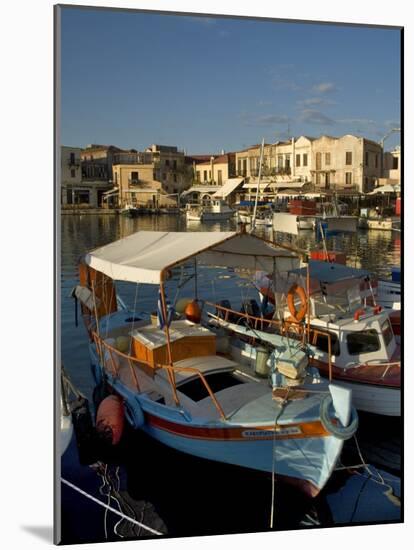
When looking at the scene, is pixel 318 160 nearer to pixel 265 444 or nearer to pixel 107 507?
pixel 265 444

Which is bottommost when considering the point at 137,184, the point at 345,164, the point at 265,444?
the point at 265,444

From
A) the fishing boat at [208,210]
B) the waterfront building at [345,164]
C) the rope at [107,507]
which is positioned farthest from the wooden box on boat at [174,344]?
the fishing boat at [208,210]

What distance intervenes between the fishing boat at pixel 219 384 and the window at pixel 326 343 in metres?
0.61

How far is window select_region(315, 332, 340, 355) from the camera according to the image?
5.99 m

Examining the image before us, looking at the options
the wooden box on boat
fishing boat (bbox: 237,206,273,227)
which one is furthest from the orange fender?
fishing boat (bbox: 237,206,273,227)

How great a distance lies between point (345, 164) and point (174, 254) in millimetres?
7694

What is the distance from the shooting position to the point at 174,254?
15.4 feet

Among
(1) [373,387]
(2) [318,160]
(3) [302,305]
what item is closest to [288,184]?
(2) [318,160]

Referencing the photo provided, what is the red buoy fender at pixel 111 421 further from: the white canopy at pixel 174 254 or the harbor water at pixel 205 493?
the white canopy at pixel 174 254

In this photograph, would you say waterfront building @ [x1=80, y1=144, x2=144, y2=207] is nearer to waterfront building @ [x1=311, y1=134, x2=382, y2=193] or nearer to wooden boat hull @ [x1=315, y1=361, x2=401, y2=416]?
waterfront building @ [x1=311, y1=134, x2=382, y2=193]

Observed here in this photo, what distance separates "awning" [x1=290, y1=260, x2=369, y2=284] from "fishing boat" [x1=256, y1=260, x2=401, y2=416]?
0.01m

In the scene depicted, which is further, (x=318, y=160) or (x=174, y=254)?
(x=318, y=160)

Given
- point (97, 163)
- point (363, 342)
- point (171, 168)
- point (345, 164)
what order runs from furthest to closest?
point (345, 164), point (171, 168), point (97, 163), point (363, 342)

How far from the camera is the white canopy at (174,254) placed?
14.7ft
